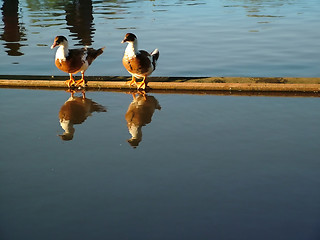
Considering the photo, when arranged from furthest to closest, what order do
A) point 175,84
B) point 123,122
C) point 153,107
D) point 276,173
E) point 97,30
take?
point 97,30 < point 175,84 < point 153,107 < point 123,122 < point 276,173

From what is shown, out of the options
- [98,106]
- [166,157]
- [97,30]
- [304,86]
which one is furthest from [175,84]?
[97,30]

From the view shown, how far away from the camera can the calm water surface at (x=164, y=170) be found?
5234 millimetres

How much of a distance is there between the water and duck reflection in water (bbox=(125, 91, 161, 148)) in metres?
2.01

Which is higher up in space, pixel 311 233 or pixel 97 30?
pixel 311 233

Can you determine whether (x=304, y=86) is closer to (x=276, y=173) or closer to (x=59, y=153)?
(x=276, y=173)

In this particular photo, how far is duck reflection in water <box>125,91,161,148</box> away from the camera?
783 cm

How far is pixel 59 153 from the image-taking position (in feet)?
23.6

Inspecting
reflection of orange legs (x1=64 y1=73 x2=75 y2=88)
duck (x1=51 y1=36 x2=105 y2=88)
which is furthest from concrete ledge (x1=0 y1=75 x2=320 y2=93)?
duck (x1=51 y1=36 x2=105 y2=88)

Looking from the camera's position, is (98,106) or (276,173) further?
(98,106)

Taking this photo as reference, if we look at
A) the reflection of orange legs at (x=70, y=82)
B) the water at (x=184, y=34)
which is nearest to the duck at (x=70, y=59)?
the reflection of orange legs at (x=70, y=82)

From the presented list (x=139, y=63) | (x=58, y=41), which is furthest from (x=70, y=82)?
(x=139, y=63)

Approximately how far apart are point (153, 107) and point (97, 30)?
31.2ft

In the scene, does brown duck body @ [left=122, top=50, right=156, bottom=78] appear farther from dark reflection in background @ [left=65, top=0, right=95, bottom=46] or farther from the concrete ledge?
dark reflection in background @ [left=65, top=0, right=95, bottom=46]

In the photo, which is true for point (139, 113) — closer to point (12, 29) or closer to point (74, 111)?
point (74, 111)
